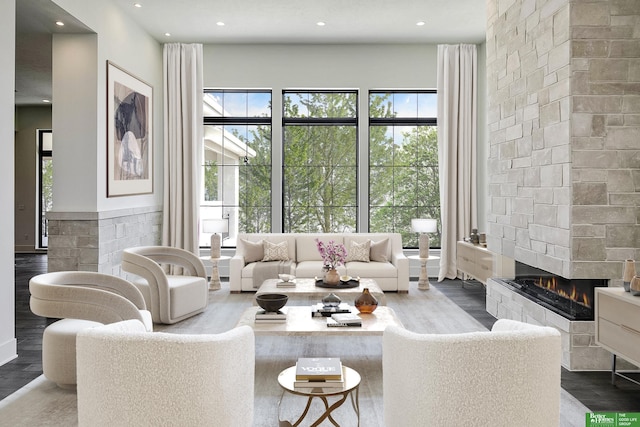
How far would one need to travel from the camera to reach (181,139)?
7.78 meters

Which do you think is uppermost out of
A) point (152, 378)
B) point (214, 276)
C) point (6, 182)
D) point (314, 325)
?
point (6, 182)

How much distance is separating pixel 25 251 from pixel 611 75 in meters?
11.6

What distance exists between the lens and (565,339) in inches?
151

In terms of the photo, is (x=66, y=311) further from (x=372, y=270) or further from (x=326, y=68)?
(x=326, y=68)

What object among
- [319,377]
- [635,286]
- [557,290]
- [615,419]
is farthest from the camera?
[557,290]

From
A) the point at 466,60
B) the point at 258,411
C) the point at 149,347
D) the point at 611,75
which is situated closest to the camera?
the point at 149,347

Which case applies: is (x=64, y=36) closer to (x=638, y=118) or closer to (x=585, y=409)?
(x=638, y=118)

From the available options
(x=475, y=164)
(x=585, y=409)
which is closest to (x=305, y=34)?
(x=475, y=164)

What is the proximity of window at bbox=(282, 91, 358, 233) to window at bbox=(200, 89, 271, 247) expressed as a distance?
1.04 feet

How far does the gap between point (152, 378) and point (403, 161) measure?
6671 millimetres

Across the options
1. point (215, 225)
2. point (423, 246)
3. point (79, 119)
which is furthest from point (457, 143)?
point (79, 119)

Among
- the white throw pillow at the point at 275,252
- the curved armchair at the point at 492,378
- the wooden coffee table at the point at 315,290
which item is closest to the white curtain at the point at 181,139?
the white throw pillow at the point at 275,252

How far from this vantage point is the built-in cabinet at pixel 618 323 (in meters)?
3.01

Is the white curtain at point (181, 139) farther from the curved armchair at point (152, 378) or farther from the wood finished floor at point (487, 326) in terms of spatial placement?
the curved armchair at point (152, 378)
